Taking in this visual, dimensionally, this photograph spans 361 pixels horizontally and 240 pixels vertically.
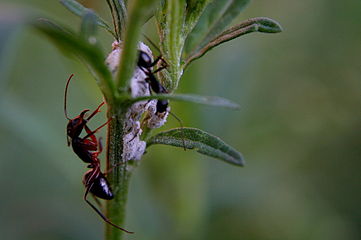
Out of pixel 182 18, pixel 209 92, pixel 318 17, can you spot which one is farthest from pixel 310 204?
pixel 182 18

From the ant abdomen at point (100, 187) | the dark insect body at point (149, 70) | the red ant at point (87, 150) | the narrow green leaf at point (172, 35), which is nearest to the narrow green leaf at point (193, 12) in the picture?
the narrow green leaf at point (172, 35)

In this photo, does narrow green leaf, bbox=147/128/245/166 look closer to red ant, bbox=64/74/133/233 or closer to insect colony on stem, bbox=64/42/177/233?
insect colony on stem, bbox=64/42/177/233

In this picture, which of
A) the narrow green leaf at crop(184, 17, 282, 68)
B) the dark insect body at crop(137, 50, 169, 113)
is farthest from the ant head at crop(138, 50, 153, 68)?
the narrow green leaf at crop(184, 17, 282, 68)

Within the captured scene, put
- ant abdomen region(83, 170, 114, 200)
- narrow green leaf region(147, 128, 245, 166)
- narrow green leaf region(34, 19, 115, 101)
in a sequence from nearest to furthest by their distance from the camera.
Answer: narrow green leaf region(34, 19, 115, 101) → narrow green leaf region(147, 128, 245, 166) → ant abdomen region(83, 170, 114, 200)

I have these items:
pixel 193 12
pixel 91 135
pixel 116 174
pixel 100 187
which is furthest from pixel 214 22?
pixel 91 135

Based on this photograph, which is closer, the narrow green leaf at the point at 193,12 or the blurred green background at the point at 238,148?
the narrow green leaf at the point at 193,12

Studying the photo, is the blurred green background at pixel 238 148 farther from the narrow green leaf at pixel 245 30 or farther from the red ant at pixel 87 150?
the narrow green leaf at pixel 245 30
